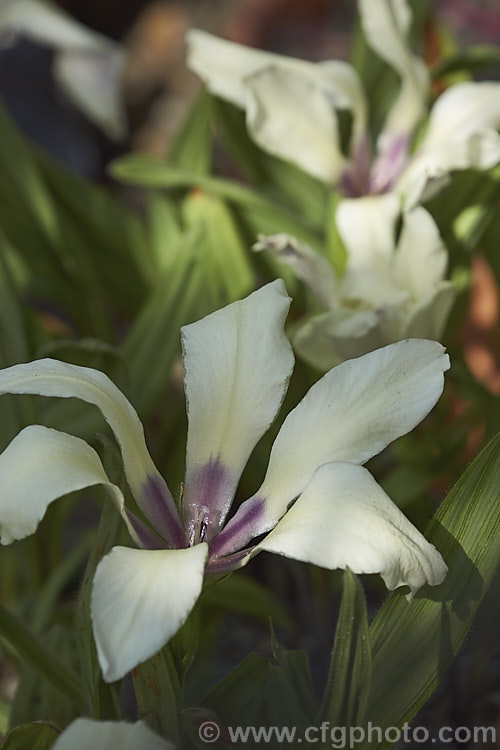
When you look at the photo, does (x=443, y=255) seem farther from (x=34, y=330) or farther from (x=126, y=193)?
(x=126, y=193)

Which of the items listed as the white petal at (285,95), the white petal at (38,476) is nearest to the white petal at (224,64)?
the white petal at (285,95)

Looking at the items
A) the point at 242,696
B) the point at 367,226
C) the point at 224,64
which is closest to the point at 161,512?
the point at 242,696

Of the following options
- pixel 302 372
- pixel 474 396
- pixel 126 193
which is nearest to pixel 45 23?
pixel 302 372

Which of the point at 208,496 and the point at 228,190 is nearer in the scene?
the point at 208,496

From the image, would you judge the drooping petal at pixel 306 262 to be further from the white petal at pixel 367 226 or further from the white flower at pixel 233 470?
the white flower at pixel 233 470

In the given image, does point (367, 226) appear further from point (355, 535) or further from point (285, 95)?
point (355, 535)

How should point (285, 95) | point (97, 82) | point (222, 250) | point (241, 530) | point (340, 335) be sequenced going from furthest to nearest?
point (97, 82), point (222, 250), point (285, 95), point (340, 335), point (241, 530)
